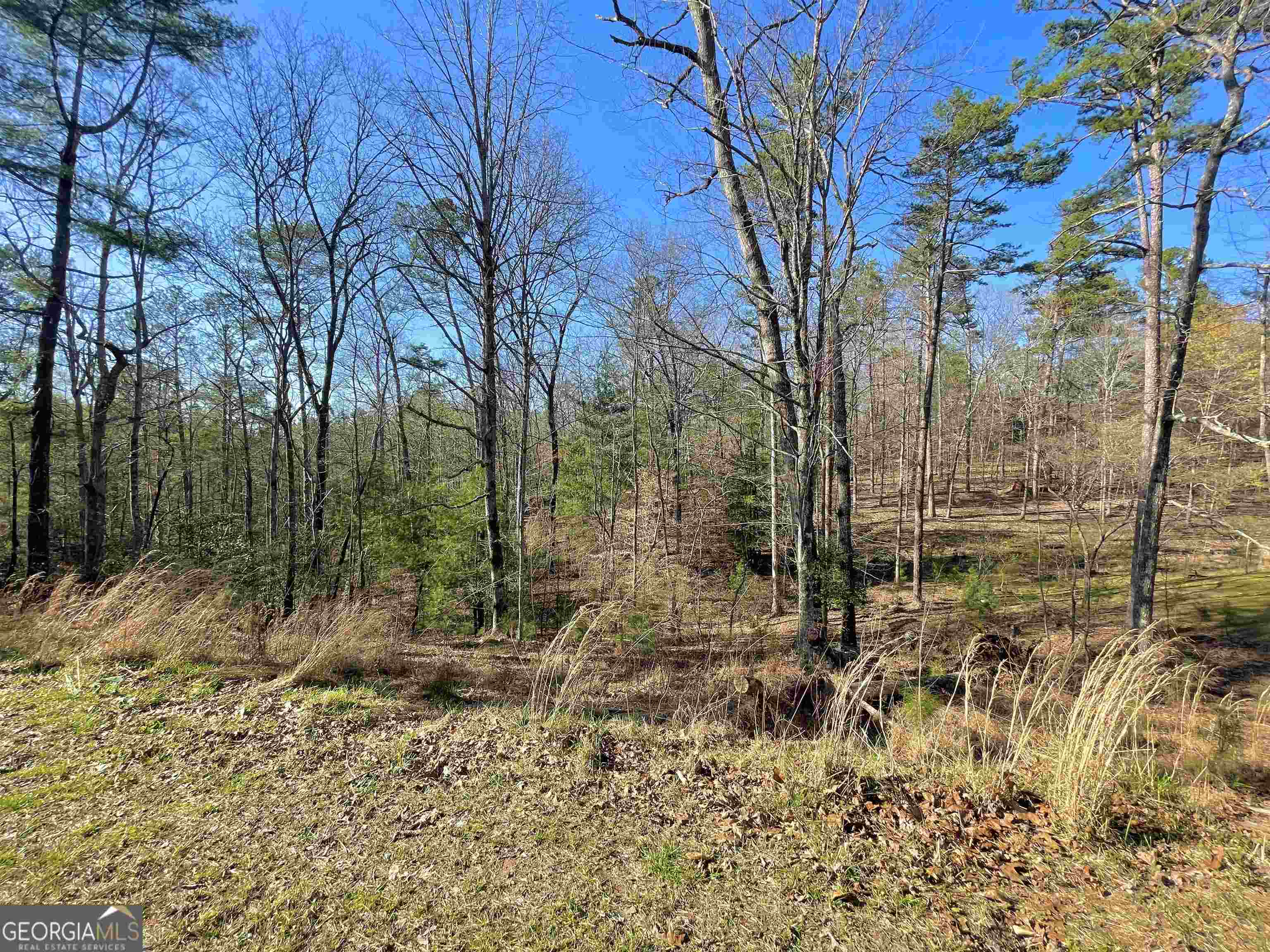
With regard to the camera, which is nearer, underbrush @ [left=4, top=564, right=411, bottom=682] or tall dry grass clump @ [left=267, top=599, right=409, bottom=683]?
underbrush @ [left=4, top=564, right=411, bottom=682]

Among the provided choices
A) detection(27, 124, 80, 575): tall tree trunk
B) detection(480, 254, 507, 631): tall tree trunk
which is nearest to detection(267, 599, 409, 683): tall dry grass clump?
detection(480, 254, 507, 631): tall tree trunk

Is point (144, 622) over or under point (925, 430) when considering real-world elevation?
under

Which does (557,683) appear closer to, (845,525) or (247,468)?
(845,525)

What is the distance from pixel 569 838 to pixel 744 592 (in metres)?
12.1

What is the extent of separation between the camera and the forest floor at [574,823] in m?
2.12

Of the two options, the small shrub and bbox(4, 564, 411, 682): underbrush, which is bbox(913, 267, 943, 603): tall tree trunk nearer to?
the small shrub

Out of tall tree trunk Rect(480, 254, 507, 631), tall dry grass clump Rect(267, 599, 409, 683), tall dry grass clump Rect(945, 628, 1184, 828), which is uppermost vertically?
tall tree trunk Rect(480, 254, 507, 631)

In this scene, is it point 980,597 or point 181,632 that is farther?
point 980,597

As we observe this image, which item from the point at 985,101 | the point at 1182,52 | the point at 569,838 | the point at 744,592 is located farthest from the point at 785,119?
the point at 744,592

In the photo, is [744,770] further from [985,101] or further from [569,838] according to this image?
[985,101]

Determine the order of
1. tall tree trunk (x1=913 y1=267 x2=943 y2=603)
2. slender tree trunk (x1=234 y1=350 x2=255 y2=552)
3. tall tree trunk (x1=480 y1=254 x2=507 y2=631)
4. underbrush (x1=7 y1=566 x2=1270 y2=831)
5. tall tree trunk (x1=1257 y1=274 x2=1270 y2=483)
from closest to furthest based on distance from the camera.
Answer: underbrush (x1=7 y1=566 x2=1270 y2=831) < tall tree trunk (x1=1257 y1=274 x2=1270 y2=483) < tall tree trunk (x1=480 y1=254 x2=507 y2=631) < tall tree trunk (x1=913 y1=267 x2=943 y2=603) < slender tree trunk (x1=234 y1=350 x2=255 y2=552)

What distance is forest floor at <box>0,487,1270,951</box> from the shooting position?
6.97ft

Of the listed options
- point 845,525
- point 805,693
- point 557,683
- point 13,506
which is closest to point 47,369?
point 13,506

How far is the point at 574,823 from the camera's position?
9.27ft
